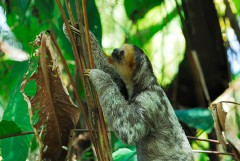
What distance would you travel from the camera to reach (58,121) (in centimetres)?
298

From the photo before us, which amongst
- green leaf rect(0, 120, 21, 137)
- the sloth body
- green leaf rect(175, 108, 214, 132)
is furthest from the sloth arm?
green leaf rect(175, 108, 214, 132)

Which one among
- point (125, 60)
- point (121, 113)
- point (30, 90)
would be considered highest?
point (125, 60)

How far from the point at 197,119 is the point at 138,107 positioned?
201cm

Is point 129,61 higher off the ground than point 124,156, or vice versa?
point 129,61

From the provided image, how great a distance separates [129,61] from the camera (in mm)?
4117

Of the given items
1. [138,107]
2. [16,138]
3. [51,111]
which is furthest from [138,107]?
[16,138]

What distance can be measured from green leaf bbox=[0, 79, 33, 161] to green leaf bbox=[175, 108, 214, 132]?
7.73 feet

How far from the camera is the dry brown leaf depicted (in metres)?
2.88

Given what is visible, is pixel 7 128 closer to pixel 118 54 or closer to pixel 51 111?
pixel 51 111

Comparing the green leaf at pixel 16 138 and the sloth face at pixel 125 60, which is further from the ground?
the sloth face at pixel 125 60

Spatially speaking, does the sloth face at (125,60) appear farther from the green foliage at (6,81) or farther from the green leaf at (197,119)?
the green foliage at (6,81)

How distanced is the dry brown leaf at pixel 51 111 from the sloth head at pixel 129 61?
1.27 meters

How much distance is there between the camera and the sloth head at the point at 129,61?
13.4 feet

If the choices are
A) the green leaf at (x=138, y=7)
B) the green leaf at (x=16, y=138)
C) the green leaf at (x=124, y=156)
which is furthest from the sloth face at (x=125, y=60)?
the green leaf at (x=138, y=7)
